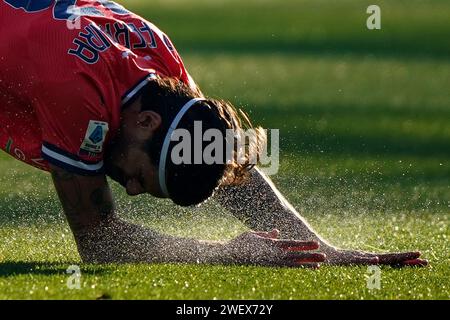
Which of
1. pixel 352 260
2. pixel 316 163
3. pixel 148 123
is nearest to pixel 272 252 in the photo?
pixel 352 260

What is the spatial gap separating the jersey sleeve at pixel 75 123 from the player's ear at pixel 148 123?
135 mm

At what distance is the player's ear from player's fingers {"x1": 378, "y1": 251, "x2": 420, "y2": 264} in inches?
48.6

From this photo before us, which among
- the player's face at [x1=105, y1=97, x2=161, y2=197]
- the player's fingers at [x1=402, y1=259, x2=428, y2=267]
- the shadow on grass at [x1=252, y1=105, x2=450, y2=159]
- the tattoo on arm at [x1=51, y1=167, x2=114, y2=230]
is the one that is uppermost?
the player's face at [x1=105, y1=97, x2=161, y2=197]

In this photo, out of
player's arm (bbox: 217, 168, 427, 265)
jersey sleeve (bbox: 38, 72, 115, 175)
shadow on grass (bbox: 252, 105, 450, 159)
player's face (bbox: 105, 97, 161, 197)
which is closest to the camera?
jersey sleeve (bbox: 38, 72, 115, 175)

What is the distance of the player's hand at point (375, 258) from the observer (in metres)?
5.72

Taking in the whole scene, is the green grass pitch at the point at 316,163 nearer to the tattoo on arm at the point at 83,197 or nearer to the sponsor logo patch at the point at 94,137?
the tattoo on arm at the point at 83,197

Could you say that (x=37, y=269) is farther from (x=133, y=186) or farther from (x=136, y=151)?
(x=136, y=151)

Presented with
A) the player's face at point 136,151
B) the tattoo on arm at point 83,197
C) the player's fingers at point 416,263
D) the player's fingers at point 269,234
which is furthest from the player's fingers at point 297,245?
the tattoo on arm at point 83,197

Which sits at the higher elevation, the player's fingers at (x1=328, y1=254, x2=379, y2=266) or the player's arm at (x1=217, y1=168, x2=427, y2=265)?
the player's arm at (x1=217, y1=168, x2=427, y2=265)

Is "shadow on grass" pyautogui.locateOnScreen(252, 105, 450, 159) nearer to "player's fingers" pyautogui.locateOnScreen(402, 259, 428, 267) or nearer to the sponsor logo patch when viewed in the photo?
"player's fingers" pyautogui.locateOnScreen(402, 259, 428, 267)

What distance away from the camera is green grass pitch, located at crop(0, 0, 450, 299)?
5.24 meters

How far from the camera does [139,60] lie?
5555 mm

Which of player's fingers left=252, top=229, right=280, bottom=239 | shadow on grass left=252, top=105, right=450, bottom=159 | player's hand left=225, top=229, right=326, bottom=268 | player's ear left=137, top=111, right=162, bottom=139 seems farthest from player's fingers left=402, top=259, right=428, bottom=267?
shadow on grass left=252, top=105, right=450, bottom=159

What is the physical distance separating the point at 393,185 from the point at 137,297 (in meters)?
3.89
